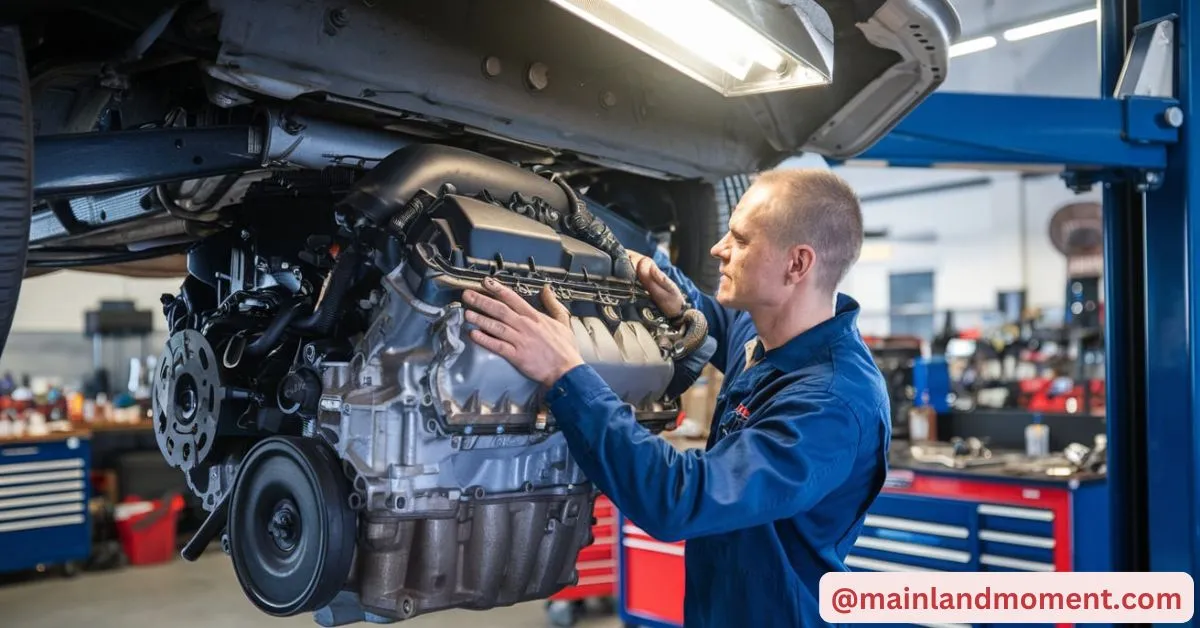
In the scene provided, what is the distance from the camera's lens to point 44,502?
598 cm

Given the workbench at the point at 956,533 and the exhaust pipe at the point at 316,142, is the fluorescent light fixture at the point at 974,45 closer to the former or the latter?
the workbench at the point at 956,533

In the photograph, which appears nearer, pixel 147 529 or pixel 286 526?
pixel 286 526

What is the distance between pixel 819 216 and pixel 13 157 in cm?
126

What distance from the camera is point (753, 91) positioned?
187 cm

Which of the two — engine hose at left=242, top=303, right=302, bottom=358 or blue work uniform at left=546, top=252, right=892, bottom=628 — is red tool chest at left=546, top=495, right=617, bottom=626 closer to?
blue work uniform at left=546, top=252, right=892, bottom=628

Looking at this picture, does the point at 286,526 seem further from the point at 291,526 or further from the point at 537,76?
the point at 537,76

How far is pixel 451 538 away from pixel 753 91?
1.02 metres

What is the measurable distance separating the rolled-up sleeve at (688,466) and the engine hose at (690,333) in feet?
1.28

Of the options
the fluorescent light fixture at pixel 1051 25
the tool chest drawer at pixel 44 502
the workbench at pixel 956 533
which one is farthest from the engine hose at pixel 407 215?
the fluorescent light fixture at pixel 1051 25

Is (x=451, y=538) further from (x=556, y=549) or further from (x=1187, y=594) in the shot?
(x=1187, y=594)

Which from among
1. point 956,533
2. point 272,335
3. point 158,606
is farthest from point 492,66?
point 158,606

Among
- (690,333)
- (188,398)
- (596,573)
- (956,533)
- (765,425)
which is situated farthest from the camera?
(596,573)

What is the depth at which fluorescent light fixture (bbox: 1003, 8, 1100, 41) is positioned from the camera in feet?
25.7

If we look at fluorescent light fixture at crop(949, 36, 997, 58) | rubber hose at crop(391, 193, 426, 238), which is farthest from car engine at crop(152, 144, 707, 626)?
fluorescent light fixture at crop(949, 36, 997, 58)
